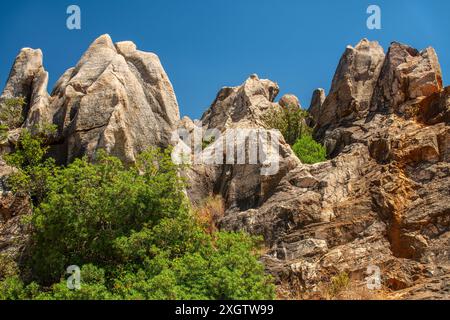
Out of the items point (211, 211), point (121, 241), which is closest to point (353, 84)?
point (211, 211)

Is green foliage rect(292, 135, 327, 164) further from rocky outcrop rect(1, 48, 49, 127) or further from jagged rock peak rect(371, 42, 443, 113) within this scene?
rocky outcrop rect(1, 48, 49, 127)

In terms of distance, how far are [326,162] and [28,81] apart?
16225 millimetres

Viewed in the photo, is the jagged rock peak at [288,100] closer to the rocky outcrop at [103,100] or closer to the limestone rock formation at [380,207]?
the rocky outcrop at [103,100]

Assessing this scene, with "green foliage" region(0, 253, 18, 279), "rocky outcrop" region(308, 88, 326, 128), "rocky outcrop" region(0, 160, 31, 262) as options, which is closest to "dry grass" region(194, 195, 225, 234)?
Result: "rocky outcrop" region(0, 160, 31, 262)

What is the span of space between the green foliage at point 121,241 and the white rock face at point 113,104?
425cm

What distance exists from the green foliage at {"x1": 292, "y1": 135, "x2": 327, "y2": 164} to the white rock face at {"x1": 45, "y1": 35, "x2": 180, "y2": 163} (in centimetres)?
599

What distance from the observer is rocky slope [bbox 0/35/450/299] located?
25.3 metres

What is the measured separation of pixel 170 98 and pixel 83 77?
4.29 metres

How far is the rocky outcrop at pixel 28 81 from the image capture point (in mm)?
35625

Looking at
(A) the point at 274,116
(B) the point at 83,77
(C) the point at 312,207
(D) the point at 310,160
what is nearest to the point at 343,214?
(C) the point at 312,207

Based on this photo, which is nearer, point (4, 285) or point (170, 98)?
point (4, 285)
